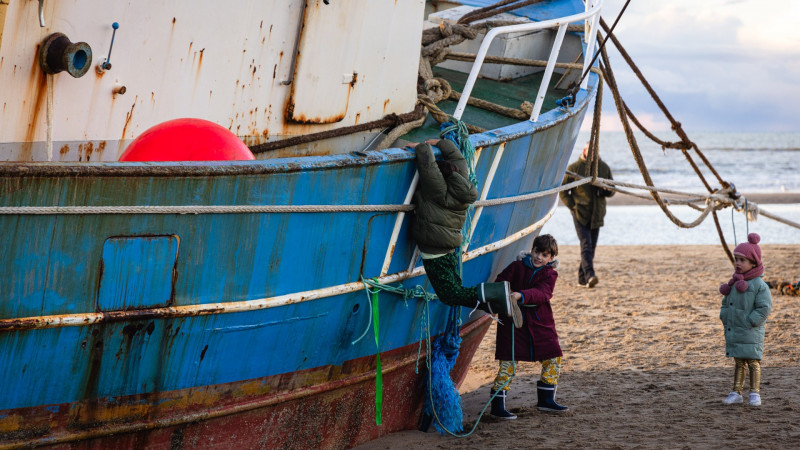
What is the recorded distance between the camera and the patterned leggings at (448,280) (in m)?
4.86

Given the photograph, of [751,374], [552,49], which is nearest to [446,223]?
[552,49]

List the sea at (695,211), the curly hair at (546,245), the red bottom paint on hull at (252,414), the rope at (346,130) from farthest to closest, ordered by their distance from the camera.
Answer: the sea at (695,211) < the curly hair at (546,245) < the rope at (346,130) < the red bottom paint on hull at (252,414)

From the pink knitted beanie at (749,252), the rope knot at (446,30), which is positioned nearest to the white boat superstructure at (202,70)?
the rope knot at (446,30)

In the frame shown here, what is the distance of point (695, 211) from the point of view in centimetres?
2211

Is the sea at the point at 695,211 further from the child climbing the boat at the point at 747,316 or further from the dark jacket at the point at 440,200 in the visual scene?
the dark jacket at the point at 440,200

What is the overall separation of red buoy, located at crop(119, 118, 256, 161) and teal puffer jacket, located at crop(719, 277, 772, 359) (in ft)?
11.9

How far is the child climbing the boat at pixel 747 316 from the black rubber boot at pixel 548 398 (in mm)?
1160

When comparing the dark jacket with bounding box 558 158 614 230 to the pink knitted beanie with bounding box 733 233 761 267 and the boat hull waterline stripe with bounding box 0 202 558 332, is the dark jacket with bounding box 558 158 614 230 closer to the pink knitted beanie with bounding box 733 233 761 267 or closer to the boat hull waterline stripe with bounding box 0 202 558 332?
the pink knitted beanie with bounding box 733 233 761 267

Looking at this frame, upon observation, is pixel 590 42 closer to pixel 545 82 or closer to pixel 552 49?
pixel 552 49

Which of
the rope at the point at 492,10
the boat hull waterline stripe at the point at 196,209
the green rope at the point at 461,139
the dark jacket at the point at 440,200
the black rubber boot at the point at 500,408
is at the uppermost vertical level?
the rope at the point at 492,10

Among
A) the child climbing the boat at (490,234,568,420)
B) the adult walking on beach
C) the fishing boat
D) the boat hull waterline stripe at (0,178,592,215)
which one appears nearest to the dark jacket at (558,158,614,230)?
the adult walking on beach

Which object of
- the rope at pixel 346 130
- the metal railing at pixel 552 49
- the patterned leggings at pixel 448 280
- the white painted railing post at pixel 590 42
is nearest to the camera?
the patterned leggings at pixel 448 280

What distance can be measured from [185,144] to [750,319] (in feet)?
13.0

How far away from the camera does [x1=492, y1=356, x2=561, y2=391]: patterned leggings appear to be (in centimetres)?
581
